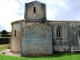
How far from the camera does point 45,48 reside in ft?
84.6

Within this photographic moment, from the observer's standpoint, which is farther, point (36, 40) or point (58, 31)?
point (58, 31)

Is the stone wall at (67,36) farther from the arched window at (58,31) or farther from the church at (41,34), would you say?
the arched window at (58,31)

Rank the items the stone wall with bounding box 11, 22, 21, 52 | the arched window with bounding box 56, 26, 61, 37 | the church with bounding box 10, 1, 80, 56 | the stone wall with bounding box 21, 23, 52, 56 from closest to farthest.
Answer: the stone wall with bounding box 21, 23, 52, 56, the church with bounding box 10, 1, 80, 56, the stone wall with bounding box 11, 22, 21, 52, the arched window with bounding box 56, 26, 61, 37

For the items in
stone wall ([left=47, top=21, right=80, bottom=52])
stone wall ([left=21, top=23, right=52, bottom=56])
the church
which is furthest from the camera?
stone wall ([left=47, top=21, right=80, bottom=52])

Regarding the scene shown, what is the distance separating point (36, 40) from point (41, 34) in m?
1.34

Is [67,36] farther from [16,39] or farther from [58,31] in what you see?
[16,39]

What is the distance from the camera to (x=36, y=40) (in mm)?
26062

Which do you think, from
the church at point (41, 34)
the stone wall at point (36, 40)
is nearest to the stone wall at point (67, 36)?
the church at point (41, 34)

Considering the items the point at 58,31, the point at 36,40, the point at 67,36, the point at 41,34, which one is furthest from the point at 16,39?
the point at 67,36

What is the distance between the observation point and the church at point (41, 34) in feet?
84.6

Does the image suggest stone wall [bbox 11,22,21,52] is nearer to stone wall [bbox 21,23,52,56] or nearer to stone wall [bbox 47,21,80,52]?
stone wall [bbox 21,23,52,56]

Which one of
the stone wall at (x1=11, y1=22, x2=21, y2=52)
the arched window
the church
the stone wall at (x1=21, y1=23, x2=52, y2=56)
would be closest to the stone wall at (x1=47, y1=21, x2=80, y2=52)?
the church

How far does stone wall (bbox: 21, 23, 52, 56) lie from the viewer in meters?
25.6

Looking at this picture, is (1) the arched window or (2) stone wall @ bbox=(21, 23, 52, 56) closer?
(2) stone wall @ bbox=(21, 23, 52, 56)
